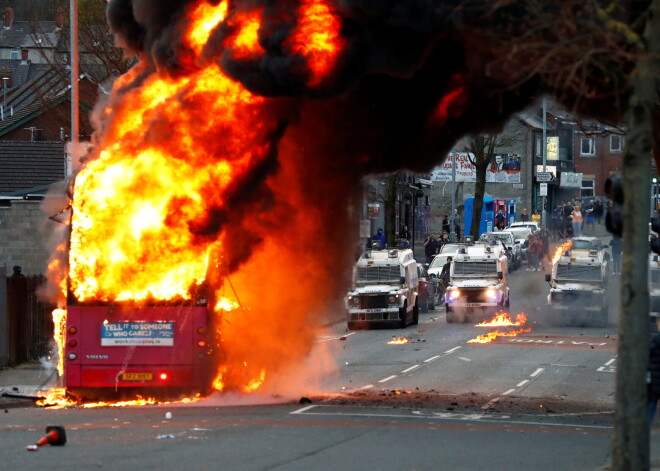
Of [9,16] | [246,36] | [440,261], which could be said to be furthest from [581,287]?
[9,16]

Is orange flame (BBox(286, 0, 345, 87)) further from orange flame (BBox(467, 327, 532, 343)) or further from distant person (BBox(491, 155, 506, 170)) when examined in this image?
distant person (BBox(491, 155, 506, 170))

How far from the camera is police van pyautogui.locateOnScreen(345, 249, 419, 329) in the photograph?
111 ft

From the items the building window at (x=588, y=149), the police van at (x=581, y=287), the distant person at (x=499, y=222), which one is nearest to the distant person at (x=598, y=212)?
the distant person at (x=499, y=222)

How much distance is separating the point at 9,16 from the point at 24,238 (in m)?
75.6

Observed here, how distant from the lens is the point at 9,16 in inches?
4090

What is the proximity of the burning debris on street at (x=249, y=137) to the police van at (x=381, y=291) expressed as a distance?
14.7 meters

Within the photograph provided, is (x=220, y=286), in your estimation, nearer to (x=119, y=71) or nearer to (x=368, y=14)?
(x=368, y=14)

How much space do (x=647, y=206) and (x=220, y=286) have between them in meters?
8.86

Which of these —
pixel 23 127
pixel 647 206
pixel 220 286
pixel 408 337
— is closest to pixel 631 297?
pixel 647 206

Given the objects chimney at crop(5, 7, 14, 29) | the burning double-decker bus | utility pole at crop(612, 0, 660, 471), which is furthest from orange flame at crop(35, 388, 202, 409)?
chimney at crop(5, 7, 14, 29)

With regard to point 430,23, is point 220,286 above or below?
below

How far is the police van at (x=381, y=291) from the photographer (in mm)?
33969

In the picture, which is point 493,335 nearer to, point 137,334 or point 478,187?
point 137,334

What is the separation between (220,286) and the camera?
55.8 feet
